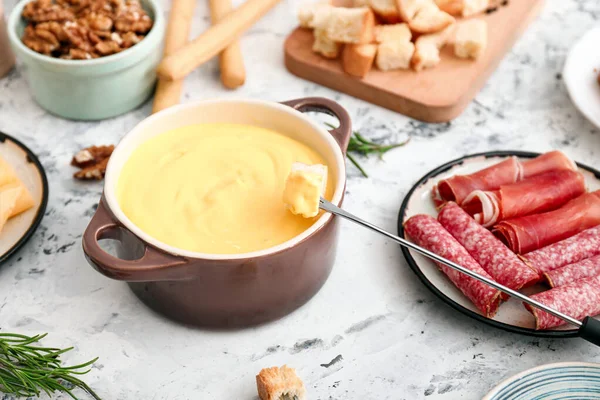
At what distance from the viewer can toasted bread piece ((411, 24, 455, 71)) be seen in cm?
202

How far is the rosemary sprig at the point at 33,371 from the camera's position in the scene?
4.31 ft

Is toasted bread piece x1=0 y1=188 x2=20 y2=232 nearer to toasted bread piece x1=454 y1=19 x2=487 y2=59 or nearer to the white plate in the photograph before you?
toasted bread piece x1=454 y1=19 x2=487 y2=59

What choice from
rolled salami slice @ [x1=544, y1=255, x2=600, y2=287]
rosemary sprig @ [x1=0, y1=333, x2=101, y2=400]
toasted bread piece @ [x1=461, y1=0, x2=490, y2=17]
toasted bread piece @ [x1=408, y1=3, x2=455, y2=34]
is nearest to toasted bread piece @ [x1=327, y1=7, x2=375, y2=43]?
toasted bread piece @ [x1=408, y1=3, x2=455, y2=34]

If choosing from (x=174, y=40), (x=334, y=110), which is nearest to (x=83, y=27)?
(x=174, y=40)

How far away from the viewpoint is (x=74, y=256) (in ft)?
5.31

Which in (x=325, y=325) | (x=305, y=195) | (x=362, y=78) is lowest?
(x=325, y=325)

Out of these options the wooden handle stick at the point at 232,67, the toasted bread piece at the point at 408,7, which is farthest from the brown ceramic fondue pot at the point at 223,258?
the toasted bread piece at the point at 408,7

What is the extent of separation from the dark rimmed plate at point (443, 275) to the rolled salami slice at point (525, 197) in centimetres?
8

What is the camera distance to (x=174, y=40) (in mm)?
2061

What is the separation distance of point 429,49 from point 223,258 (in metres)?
1.06

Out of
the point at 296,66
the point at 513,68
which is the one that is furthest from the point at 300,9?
the point at 513,68

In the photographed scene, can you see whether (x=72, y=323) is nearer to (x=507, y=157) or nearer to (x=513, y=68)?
(x=507, y=157)

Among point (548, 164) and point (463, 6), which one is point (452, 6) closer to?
point (463, 6)

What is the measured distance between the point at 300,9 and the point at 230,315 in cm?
110
